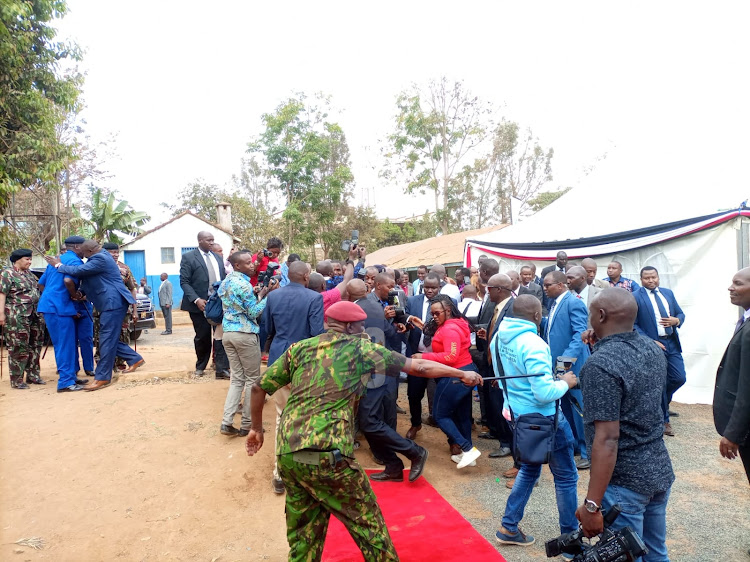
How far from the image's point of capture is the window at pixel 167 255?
83.4 ft

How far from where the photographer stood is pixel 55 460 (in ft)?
16.5

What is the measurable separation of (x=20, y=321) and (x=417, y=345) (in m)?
5.59

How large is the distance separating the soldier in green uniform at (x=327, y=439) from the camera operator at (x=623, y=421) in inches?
36.6

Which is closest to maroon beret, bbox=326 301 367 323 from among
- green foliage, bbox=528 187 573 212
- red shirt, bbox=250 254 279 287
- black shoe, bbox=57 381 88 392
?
red shirt, bbox=250 254 279 287

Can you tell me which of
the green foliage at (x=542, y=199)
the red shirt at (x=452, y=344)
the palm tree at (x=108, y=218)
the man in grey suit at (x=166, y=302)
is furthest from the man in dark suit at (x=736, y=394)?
the green foliage at (x=542, y=199)

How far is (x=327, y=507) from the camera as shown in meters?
2.78

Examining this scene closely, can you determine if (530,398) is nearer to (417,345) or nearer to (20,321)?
(417,345)

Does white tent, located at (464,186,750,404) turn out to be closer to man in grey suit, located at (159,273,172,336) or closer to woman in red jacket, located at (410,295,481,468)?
woman in red jacket, located at (410,295,481,468)

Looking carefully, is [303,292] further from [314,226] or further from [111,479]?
[314,226]

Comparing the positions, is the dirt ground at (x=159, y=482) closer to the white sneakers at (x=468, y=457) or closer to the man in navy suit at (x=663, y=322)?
the white sneakers at (x=468, y=457)

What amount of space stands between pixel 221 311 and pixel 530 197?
97.0ft

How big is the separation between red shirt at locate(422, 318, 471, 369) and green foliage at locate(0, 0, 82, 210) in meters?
8.81

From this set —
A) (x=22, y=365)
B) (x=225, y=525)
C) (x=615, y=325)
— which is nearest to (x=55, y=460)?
(x=225, y=525)

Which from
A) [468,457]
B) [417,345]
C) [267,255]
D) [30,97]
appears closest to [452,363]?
[468,457]
